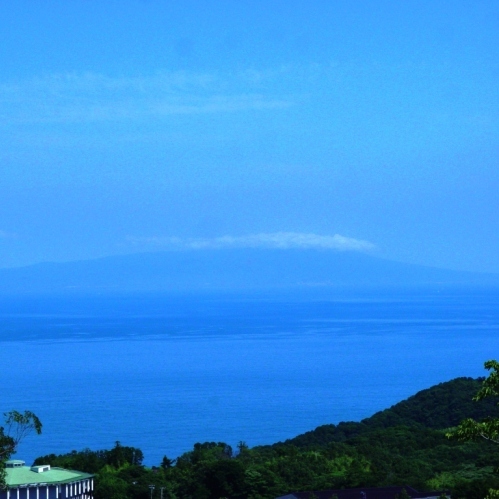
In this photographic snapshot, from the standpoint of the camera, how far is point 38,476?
953 inches

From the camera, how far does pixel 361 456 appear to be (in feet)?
98.3

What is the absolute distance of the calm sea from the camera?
181ft

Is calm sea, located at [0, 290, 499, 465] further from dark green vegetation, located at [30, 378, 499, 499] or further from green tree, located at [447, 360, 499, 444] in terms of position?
green tree, located at [447, 360, 499, 444]

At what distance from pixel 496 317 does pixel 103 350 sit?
69538 mm

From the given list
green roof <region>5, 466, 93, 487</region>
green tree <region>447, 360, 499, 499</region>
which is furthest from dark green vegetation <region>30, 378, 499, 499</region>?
green tree <region>447, 360, 499, 499</region>

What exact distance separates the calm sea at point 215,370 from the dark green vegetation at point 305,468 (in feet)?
49.5

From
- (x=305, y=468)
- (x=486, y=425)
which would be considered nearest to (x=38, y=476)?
(x=305, y=468)

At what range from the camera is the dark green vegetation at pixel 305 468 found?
25.8 metres

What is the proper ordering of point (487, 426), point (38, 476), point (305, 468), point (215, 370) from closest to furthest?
point (487, 426) < point (38, 476) < point (305, 468) < point (215, 370)

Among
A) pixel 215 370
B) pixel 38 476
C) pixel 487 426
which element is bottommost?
pixel 487 426

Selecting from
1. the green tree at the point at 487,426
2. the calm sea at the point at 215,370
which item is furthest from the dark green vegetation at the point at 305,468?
the calm sea at the point at 215,370

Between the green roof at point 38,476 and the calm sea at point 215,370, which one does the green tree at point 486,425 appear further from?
the calm sea at point 215,370

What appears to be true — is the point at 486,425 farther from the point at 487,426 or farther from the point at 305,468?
the point at 305,468

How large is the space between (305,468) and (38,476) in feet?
24.8
